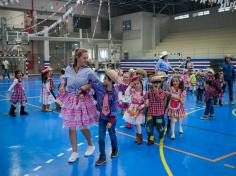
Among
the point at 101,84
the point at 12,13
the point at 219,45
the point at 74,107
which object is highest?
the point at 12,13

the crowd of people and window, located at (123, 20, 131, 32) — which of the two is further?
window, located at (123, 20, 131, 32)

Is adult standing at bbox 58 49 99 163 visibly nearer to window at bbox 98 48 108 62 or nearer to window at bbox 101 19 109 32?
A: window at bbox 98 48 108 62

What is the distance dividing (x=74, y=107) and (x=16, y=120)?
3.70m

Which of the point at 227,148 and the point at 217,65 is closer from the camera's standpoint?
the point at 227,148

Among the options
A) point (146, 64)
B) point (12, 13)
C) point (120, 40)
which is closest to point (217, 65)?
point (146, 64)

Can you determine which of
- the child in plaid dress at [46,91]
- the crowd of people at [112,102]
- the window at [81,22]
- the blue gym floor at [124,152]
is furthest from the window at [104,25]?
the blue gym floor at [124,152]

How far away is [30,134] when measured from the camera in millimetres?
5926

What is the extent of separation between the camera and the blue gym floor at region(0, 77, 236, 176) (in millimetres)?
3990

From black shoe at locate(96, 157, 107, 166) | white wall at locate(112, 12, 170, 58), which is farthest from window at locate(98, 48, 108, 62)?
black shoe at locate(96, 157, 107, 166)

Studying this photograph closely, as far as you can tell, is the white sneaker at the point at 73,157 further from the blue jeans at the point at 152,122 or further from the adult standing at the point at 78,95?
the blue jeans at the point at 152,122

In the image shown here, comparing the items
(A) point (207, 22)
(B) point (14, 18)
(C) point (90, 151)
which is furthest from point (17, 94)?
(A) point (207, 22)

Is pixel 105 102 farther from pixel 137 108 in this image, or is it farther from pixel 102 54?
pixel 102 54

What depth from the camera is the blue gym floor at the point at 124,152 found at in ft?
13.1

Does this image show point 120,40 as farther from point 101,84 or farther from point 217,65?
point 101,84
